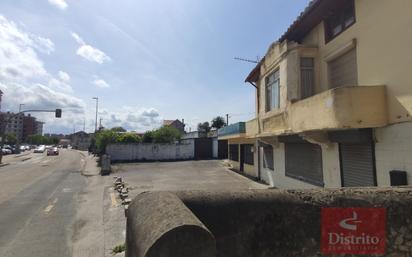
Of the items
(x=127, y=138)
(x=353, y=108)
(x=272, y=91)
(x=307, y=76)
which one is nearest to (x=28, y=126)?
(x=127, y=138)

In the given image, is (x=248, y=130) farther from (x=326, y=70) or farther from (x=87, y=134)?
(x=87, y=134)

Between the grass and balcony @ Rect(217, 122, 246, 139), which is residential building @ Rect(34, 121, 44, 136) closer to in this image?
balcony @ Rect(217, 122, 246, 139)

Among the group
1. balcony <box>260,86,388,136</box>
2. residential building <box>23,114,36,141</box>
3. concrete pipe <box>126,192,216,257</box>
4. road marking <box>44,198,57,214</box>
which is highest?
residential building <box>23,114,36,141</box>

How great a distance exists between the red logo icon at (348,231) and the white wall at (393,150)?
14.2ft

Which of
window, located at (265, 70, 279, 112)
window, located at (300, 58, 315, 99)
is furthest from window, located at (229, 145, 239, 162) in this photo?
window, located at (300, 58, 315, 99)

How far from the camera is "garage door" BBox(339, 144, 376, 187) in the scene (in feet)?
26.3

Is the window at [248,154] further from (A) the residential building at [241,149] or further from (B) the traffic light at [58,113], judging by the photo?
(B) the traffic light at [58,113]

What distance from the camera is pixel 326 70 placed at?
10.2 metres

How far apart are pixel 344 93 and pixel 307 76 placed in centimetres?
364

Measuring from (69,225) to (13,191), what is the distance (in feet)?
26.2

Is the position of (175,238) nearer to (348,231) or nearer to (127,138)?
(348,231)

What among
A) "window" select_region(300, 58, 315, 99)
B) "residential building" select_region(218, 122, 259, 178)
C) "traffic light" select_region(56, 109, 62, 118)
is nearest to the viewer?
"window" select_region(300, 58, 315, 99)

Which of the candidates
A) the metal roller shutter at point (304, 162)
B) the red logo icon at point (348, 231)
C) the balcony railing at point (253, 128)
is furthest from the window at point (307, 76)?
the red logo icon at point (348, 231)

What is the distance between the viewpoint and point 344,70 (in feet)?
30.9
